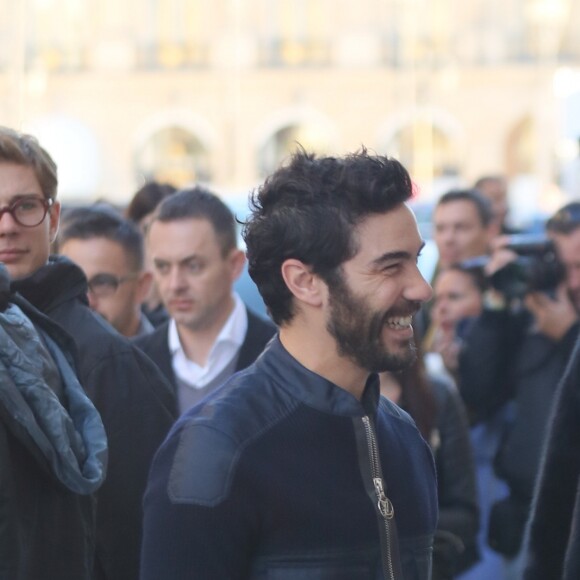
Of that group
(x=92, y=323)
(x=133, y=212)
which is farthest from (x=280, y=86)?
(x=92, y=323)

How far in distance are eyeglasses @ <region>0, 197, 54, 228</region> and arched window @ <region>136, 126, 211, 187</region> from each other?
1521 inches

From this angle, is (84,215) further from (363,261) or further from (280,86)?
(280,86)

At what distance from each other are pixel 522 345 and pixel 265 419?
3.37 metres

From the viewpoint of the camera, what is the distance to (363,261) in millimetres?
2561

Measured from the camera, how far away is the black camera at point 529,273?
571 cm

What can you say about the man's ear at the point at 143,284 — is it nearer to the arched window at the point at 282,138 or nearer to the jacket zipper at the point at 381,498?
the jacket zipper at the point at 381,498

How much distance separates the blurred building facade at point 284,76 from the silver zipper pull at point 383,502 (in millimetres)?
38821

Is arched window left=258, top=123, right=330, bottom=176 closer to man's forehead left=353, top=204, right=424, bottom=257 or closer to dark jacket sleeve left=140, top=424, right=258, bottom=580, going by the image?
man's forehead left=353, top=204, right=424, bottom=257

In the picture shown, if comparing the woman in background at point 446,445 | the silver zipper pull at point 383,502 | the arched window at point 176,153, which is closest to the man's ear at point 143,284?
the woman in background at point 446,445

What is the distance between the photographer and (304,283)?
8.48 feet

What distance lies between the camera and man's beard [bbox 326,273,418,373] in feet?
8.37

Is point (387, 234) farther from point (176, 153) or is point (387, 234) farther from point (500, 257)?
point (176, 153)

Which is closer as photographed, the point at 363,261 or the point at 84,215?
the point at 363,261

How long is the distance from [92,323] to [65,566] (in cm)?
85
